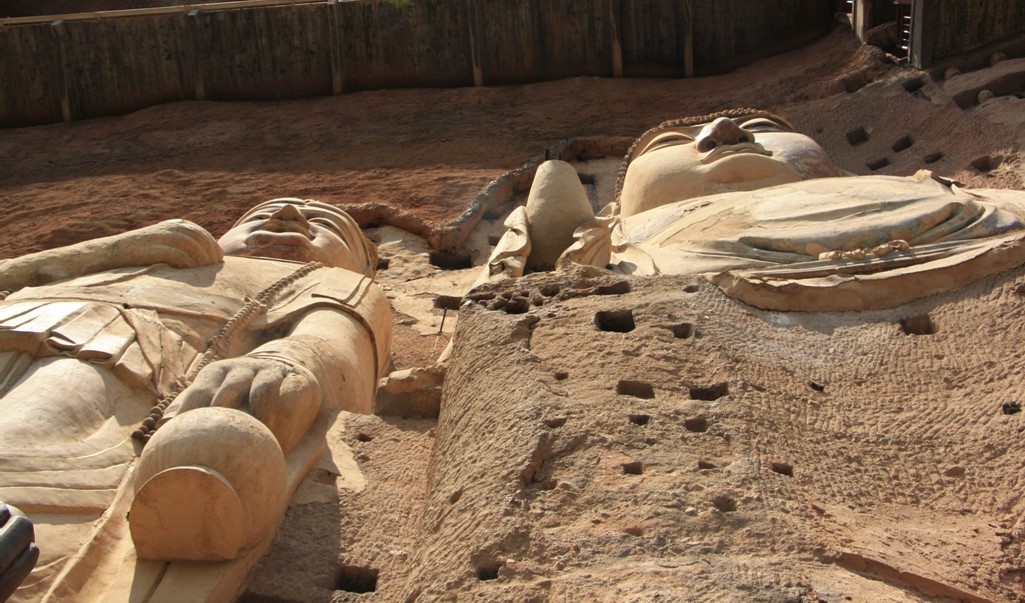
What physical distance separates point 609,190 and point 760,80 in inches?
120

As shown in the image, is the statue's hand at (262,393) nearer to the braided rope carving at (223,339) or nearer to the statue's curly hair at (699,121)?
the braided rope carving at (223,339)

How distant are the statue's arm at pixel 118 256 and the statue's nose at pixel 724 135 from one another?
3183mm

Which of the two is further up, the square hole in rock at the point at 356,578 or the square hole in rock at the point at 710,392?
the square hole in rock at the point at 710,392

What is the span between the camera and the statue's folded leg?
4.51m

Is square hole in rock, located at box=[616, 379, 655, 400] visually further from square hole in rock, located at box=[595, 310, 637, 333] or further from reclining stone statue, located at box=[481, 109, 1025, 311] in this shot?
reclining stone statue, located at box=[481, 109, 1025, 311]

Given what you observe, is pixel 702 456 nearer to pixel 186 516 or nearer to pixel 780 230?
pixel 186 516

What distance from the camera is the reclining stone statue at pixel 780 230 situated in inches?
232

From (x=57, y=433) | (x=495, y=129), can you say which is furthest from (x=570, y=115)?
(x=57, y=433)

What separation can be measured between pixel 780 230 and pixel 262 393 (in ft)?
9.23

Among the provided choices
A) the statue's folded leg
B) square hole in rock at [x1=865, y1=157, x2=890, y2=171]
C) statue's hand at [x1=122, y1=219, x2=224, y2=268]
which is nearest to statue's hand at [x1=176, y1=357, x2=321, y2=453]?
the statue's folded leg

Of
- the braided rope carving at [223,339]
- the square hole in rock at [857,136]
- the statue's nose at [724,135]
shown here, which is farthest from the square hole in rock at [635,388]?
the square hole in rock at [857,136]

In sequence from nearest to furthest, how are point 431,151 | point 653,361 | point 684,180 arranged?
1. point 653,361
2. point 684,180
3. point 431,151

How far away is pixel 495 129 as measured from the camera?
43.4 feet

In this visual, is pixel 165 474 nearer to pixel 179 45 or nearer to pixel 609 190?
pixel 609 190
